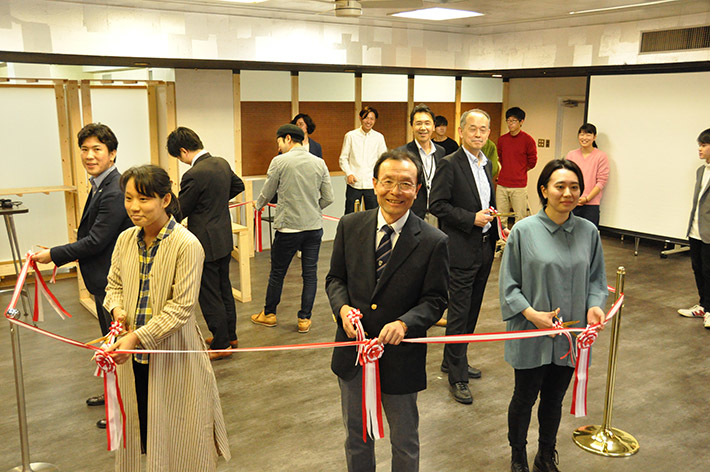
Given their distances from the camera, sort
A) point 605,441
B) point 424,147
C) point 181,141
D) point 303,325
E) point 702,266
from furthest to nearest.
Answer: point 702,266 < point 303,325 < point 424,147 < point 181,141 < point 605,441

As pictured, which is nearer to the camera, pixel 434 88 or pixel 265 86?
pixel 265 86

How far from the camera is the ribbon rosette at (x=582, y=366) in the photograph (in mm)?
3010

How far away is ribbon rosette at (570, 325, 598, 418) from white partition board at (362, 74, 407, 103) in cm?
698

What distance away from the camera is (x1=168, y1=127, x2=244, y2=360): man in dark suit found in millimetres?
4723

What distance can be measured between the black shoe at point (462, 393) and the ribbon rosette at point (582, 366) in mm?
1070

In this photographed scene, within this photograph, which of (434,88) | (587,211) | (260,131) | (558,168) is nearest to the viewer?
(558,168)

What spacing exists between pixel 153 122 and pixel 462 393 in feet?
17.5

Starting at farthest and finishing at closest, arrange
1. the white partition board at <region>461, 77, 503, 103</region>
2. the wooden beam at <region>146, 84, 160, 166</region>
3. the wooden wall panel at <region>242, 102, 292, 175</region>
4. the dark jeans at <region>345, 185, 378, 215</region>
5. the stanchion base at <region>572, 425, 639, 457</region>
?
1. the white partition board at <region>461, 77, 503, 103</region>
2. the wooden wall panel at <region>242, 102, 292, 175</region>
3. the dark jeans at <region>345, 185, 378, 215</region>
4. the wooden beam at <region>146, 84, 160, 166</region>
5. the stanchion base at <region>572, 425, 639, 457</region>

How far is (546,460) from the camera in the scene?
3361mm

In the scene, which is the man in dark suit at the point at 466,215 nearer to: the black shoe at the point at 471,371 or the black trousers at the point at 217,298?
the black shoe at the point at 471,371

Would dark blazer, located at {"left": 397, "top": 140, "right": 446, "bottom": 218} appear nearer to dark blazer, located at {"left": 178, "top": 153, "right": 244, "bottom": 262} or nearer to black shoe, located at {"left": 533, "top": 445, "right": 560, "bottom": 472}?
dark blazer, located at {"left": 178, "top": 153, "right": 244, "bottom": 262}

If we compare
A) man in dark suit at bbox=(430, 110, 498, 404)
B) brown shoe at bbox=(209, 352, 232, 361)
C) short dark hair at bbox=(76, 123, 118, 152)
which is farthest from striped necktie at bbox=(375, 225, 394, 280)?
brown shoe at bbox=(209, 352, 232, 361)

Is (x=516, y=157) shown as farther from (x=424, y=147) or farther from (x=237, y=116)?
(x=237, y=116)

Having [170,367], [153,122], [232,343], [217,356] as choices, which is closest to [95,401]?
[217,356]
